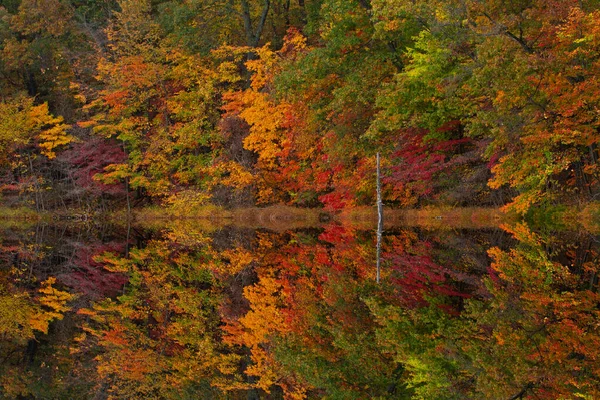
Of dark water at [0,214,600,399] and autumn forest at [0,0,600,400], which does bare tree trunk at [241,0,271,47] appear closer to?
autumn forest at [0,0,600,400]

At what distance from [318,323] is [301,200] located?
20365 mm

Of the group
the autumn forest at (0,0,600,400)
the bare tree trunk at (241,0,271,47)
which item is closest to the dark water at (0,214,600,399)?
the autumn forest at (0,0,600,400)

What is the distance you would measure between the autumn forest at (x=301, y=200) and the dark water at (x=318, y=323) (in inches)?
1.8

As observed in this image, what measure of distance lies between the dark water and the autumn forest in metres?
0.05

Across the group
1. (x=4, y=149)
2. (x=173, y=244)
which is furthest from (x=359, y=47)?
(x=4, y=149)

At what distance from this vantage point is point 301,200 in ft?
96.9

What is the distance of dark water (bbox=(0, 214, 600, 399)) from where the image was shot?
673 cm

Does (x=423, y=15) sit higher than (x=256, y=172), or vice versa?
(x=423, y=15)

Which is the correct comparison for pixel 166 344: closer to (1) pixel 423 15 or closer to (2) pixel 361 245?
(2) pixel 361 245

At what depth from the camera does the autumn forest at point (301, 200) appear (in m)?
8.13

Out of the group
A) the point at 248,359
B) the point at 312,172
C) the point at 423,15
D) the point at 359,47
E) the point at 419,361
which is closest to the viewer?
the point at 419,361

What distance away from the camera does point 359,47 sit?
25.7 metres

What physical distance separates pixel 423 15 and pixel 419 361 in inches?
691

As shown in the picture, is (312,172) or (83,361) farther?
(312,172)
